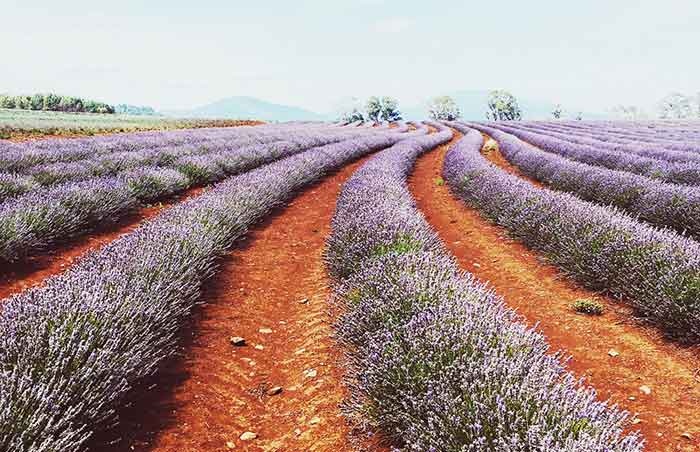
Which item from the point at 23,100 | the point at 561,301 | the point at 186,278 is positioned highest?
the point at 23,100

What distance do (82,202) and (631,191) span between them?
8.29 m

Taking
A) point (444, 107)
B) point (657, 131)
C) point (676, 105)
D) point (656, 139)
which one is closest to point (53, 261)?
point (656, 139)

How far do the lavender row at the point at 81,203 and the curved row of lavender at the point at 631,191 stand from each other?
7097mm

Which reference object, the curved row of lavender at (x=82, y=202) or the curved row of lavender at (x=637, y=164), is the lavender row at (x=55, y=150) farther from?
the curved row of lavender at (x=637, y=164)

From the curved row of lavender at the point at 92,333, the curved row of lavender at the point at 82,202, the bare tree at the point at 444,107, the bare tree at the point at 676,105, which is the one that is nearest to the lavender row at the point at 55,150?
the curved row of lavender at the point at 82,202

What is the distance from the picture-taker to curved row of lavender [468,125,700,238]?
6617 millimetres

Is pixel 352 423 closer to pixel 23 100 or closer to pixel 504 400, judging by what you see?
pixel 504 400

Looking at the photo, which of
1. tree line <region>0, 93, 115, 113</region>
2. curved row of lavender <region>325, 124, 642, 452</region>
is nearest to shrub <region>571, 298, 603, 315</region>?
curved row of lavender <region>325, 124, 642, 452</region>

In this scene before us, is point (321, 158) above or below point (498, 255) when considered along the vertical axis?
above

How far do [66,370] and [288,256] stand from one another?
147 inches

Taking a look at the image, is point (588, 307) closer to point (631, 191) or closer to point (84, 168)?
point (631, 191)

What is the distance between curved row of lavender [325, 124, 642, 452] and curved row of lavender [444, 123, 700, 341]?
1573 mm

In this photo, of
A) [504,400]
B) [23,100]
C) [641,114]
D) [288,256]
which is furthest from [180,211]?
[641,114]

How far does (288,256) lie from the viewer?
607 cm
